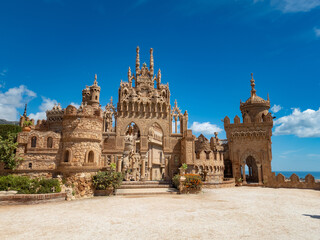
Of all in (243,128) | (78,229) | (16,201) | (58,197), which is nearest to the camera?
(78,229)

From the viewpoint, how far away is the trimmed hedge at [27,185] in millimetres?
16469

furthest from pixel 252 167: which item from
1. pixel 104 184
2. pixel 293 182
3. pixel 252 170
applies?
pixel 104 184

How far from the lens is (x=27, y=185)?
16.8 metres

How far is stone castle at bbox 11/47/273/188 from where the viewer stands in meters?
20.7

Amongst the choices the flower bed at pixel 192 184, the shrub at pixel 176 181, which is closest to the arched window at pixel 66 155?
the shrub at pixel 176 181

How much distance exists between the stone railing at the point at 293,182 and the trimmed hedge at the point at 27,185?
25.6 meters

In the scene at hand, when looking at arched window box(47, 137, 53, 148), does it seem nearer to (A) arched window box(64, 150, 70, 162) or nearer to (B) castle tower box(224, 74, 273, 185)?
(A) arched window box(64, 150, 70, 162)

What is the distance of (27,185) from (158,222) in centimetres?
1157

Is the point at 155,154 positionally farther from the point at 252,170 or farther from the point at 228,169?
the point at 252,170

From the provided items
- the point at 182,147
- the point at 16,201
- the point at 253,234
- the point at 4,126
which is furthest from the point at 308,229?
the point at 4,126

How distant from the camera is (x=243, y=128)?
109 feet

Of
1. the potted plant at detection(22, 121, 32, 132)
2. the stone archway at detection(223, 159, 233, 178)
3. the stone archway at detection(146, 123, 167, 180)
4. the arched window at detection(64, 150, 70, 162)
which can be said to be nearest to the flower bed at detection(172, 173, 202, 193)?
the arched window at detection(64, 150, 70, 162)

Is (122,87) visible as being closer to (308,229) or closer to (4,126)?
(4,126)

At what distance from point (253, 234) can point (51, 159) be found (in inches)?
715
